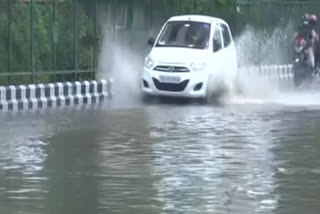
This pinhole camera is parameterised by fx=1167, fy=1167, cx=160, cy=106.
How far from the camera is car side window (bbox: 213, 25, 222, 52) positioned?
80.0 feet

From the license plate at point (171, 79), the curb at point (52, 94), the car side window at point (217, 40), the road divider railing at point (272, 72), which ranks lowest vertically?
the road divider railing at point (272, 72)

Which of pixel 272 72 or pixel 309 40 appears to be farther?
pixel 272 72

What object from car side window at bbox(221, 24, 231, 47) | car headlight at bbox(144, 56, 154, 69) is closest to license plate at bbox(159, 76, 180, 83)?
car headlight at bbox(144, 56, 154, 69)

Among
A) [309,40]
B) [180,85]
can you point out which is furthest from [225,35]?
[309,40]

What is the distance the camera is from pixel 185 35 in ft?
80.0

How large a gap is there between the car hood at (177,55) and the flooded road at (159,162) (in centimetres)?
253

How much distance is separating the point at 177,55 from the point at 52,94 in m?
2.64

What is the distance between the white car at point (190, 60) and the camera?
23.1 m

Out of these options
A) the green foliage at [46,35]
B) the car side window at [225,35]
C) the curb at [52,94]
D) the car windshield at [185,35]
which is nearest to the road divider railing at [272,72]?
the car side window at [225,35]

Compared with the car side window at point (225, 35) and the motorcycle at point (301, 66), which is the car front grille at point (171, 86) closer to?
the car side window at point (225, 35)

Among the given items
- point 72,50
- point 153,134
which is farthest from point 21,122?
point 72,50

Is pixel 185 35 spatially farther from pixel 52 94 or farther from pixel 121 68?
pixel 52 94

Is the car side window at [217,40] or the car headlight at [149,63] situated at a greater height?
the car side window at [217,40]

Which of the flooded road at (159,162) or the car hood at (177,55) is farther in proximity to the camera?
the car hood at (177,55)
